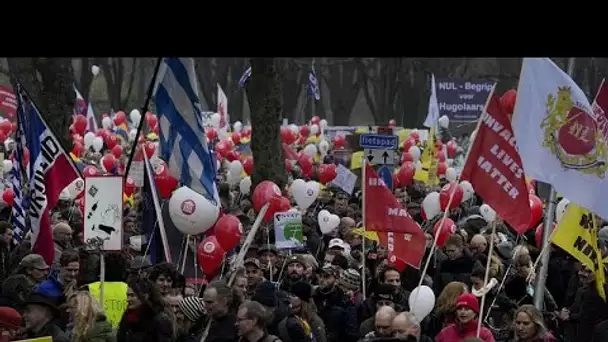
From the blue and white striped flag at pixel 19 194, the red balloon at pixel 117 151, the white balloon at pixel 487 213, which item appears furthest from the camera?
the red balloon at pixel 117 151

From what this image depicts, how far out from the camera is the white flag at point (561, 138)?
9.23 metres

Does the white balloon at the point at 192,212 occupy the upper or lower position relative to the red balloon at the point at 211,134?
lower

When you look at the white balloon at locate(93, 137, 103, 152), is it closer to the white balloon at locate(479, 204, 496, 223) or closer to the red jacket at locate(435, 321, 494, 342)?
the white balloon at locate(479, 204, 496, 223)

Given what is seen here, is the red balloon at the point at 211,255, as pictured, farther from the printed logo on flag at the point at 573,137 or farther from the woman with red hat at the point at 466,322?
the woman with red hat at the point at 466,322

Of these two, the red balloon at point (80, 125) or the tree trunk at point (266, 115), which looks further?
the red balloon at point (80, 125)

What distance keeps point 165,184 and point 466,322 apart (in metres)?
6.43

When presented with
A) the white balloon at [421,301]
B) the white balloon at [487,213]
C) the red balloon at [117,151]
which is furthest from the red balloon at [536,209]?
the red balloon at [117,151]

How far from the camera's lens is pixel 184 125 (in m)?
11.5

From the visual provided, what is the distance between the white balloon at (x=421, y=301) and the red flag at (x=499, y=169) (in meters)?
0.74

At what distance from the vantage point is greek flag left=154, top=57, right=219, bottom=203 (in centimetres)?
1142

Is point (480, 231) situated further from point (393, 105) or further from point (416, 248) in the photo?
point (393, 105)

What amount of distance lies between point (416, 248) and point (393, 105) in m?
56.6
